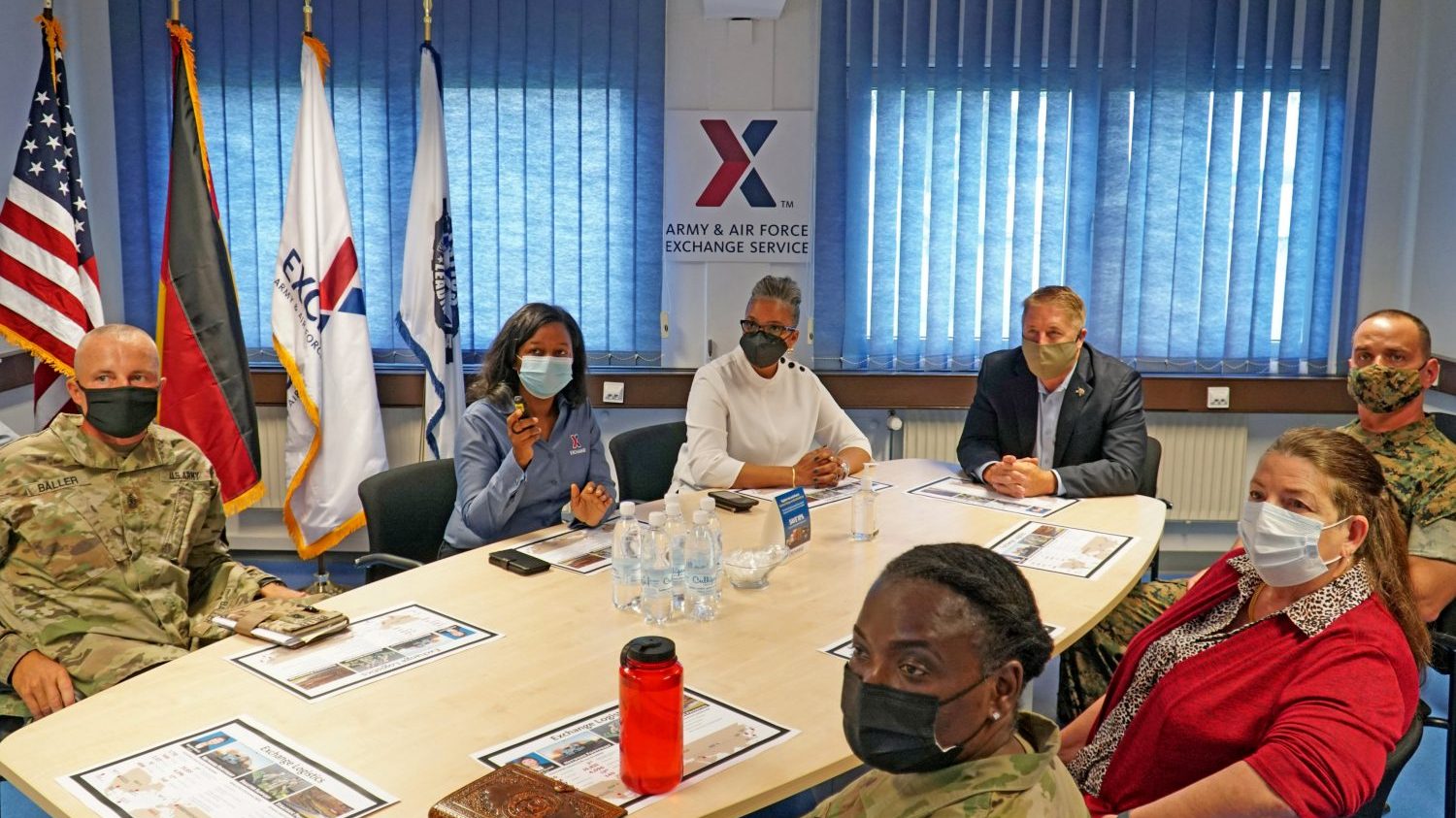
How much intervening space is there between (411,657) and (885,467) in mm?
2096

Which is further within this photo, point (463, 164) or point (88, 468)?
point (463, 164)

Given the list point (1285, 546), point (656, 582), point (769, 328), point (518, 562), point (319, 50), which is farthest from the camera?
point (319, 50)

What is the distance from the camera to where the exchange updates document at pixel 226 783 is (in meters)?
1.58

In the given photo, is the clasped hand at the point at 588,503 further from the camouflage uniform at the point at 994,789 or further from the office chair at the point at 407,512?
the camouflage uniform at the point at 994,789

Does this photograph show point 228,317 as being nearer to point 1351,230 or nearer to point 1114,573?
point 1114,573

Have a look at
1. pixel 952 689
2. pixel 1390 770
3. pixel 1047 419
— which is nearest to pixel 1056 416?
pixel 1047 419

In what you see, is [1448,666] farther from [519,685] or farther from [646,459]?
[646,459]

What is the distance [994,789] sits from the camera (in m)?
1.25

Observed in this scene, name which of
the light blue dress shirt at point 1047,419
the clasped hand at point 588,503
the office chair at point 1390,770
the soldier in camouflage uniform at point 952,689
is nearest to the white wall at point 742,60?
the light blue dress shirt at point 1047,419

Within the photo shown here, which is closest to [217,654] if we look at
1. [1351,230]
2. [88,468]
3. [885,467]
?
[88,468]

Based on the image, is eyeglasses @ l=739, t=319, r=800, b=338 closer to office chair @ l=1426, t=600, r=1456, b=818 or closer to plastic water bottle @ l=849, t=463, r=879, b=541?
plastic water bottle @ l=849, t=463, r=879, b=541

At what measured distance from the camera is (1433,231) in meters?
4.83

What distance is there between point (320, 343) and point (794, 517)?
2.60m

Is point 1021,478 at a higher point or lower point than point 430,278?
lower
